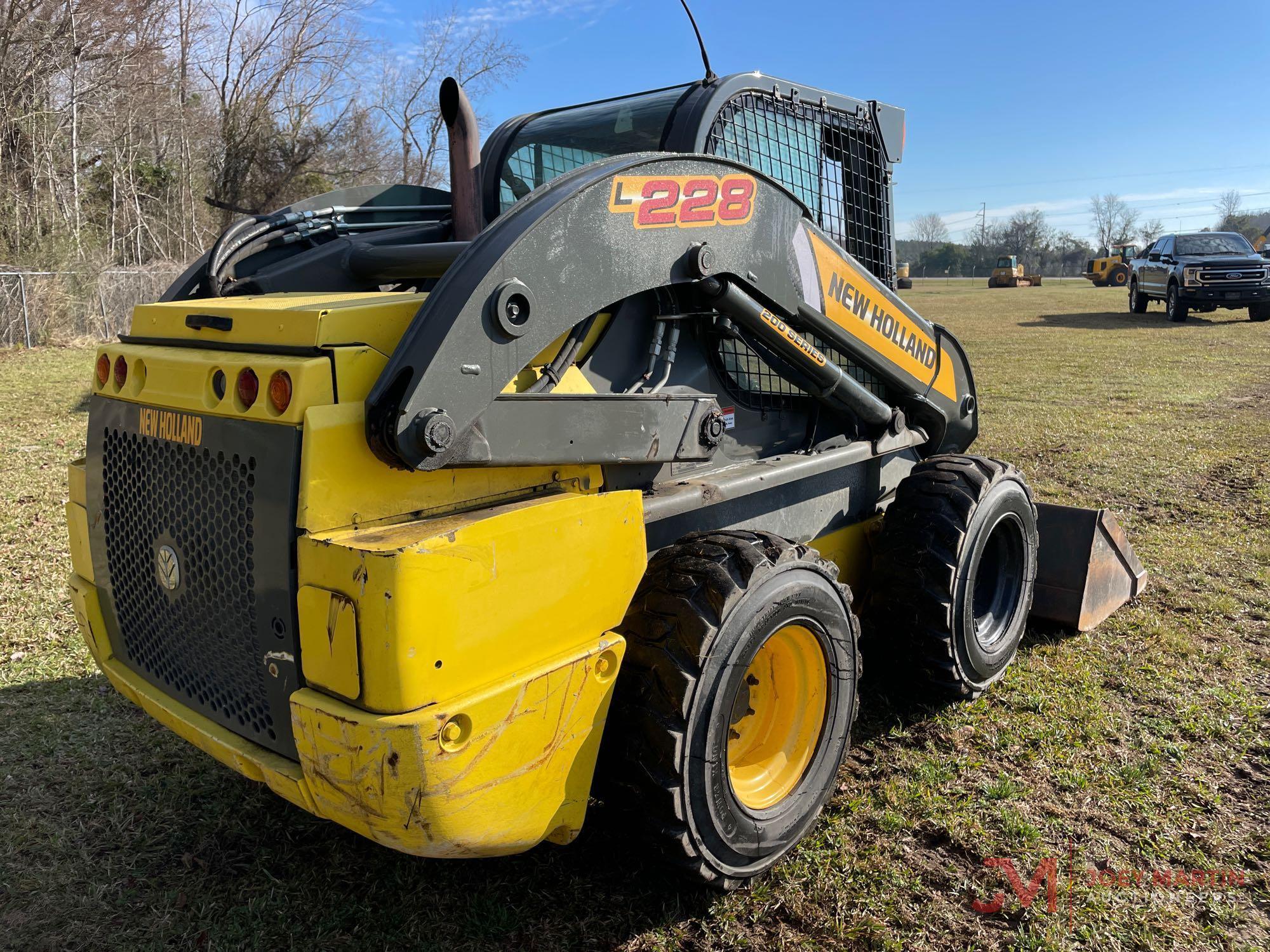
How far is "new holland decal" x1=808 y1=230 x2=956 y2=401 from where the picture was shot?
340cm

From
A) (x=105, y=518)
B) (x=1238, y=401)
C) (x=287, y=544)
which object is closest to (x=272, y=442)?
(x=287, y=544)

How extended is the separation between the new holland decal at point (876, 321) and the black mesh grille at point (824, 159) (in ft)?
1.17

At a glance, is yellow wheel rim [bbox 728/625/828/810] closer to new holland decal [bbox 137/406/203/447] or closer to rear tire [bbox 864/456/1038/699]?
rear tire [bbox 864/456/1038/699]

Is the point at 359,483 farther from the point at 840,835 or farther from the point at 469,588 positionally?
the point at 840,835

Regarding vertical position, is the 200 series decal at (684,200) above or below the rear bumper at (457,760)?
above

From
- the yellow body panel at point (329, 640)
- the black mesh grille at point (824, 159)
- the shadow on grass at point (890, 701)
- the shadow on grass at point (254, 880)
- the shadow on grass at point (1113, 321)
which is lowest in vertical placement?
the shadow on grass at point (254, 880)

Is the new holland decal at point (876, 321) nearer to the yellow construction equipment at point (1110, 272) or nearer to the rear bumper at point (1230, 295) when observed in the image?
the rear bumper at point (1230, 295)

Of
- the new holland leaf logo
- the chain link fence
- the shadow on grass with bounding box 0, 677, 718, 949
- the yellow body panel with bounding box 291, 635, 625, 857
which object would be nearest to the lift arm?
the yellow body panel with bounding box 291, 635, 625, 857

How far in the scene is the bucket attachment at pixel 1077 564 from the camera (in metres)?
4.49

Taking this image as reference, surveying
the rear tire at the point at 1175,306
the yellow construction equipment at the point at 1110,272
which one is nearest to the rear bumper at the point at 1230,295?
the rear tire at the point at 1175,306

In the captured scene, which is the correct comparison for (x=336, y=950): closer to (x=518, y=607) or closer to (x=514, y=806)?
(x=514, y=806)

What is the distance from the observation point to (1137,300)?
2369cm

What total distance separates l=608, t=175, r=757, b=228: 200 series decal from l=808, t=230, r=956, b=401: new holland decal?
432mm

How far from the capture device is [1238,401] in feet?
36.3
